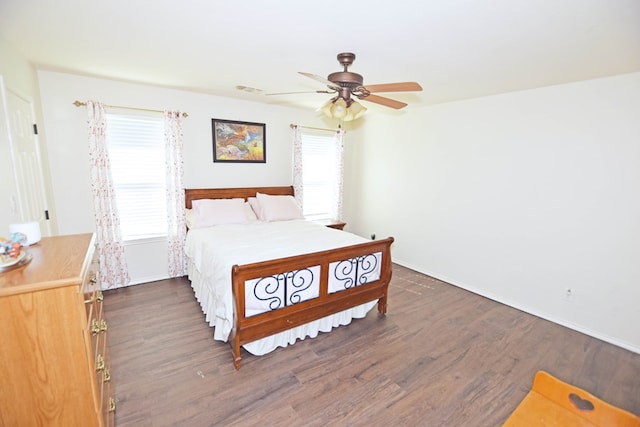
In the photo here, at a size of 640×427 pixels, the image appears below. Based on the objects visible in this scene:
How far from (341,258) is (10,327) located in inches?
82.2

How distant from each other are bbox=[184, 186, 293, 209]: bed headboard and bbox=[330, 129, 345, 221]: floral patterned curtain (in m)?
0.97

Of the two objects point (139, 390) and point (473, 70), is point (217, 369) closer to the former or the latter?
point (139, 390)

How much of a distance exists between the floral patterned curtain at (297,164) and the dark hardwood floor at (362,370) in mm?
2322

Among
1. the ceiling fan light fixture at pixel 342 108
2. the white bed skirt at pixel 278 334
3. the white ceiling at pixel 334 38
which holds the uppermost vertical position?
the white ceiling at pixel 334 38

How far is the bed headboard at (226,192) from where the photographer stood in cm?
389

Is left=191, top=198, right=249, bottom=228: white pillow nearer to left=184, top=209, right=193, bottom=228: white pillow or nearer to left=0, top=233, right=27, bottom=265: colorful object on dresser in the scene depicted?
left=184, top=209, right=193, bottom=228: white pillow

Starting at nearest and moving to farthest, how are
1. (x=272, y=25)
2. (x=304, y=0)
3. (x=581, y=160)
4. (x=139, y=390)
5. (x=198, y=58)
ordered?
1. (x=304, y=0)
2. (x=272, y=25)
3. (x=139, y=390)
4. (x=198, y=58)
5. (x=581, y=160)

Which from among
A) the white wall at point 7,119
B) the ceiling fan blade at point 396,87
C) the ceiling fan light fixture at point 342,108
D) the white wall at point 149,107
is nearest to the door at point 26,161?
the white wall at point 7,119

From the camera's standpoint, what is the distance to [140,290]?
351cm

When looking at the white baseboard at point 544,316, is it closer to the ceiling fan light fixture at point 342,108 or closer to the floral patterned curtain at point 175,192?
the ceiling fan light fixture at point 342,108

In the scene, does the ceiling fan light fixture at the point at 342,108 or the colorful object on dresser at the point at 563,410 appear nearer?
the colorful object on dresser at the point at 563,410

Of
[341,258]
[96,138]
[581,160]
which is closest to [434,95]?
[581,160]

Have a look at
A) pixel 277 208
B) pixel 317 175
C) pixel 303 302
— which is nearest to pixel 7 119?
pixel 303 302

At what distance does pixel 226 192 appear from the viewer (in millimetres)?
4133
